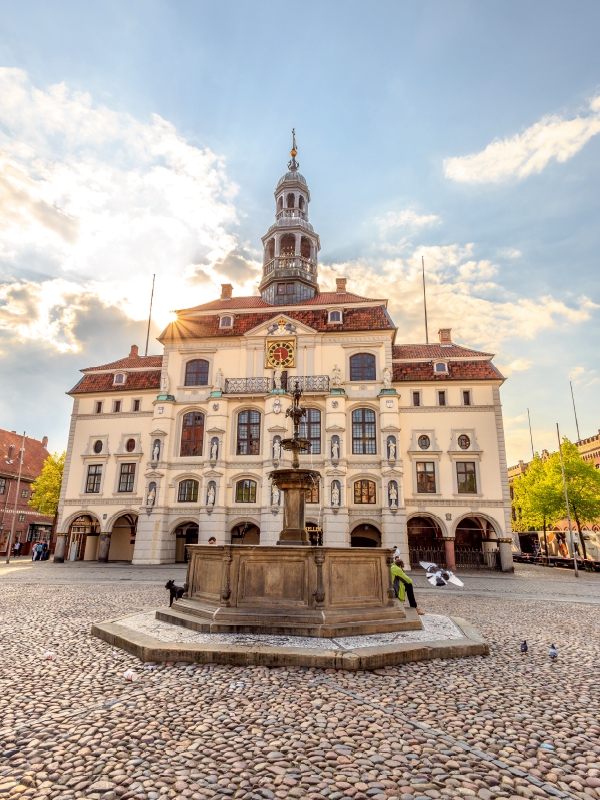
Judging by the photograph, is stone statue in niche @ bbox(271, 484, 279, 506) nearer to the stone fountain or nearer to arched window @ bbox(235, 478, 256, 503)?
arched window @ bbox(235, 478, 256, 503)

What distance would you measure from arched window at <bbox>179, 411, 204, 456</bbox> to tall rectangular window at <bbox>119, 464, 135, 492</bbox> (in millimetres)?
3996

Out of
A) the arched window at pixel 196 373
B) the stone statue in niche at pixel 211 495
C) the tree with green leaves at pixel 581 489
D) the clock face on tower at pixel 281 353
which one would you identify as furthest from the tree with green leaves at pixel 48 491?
the tree with green leaves at pixel 581 489

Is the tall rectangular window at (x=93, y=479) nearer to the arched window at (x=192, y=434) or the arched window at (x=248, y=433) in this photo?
the arched window at (x=192, y=434)

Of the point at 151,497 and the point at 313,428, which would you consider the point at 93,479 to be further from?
the point at 313,428

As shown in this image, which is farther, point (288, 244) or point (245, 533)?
point (288, 244)

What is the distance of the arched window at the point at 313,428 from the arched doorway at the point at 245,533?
22.6 feet

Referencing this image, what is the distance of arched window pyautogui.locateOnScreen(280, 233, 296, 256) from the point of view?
40.3 meters

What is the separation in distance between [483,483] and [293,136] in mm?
35132

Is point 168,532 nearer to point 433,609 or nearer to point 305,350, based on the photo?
point 305,350

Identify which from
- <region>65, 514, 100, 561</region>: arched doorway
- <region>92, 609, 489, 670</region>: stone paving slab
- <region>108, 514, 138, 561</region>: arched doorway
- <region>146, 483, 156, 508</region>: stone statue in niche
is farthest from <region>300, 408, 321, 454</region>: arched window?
<region>92, 609, 489, 670</region>: stone paving slab

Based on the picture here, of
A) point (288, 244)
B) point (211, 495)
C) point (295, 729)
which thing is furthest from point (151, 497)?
point (295, 729)

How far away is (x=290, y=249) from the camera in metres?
40.3

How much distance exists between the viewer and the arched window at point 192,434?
34219mm

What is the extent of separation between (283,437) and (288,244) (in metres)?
17.2
